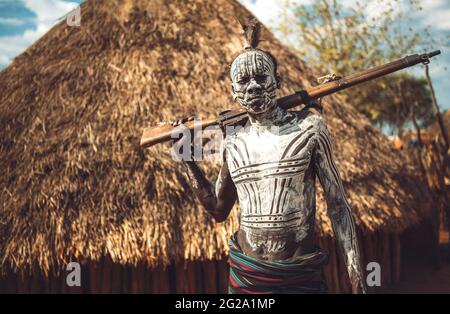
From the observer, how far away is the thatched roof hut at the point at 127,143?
161 inches

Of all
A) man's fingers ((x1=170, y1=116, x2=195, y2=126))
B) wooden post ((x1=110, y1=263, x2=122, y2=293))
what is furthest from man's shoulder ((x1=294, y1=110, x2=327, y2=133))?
wooden post ((x1=110, y1=263, x2=122, y2=293))

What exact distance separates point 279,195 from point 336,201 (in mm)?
244

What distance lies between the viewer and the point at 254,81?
6.01ft

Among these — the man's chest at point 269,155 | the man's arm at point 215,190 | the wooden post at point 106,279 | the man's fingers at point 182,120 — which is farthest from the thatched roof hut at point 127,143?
the man's chest at point 269,155

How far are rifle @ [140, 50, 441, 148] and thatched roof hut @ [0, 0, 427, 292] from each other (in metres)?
2.15

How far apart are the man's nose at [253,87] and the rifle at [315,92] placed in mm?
166

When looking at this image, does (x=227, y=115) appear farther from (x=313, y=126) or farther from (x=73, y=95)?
(x=73, y=95)

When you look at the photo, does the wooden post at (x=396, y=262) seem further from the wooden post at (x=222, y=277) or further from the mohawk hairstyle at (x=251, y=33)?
the mohawk hairstyle at (x=251, y=33)

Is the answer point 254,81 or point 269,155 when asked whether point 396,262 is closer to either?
point 269,155

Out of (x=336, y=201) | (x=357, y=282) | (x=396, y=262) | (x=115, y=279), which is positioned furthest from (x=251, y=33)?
(x=396, y=262)

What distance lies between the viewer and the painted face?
1.83 metres

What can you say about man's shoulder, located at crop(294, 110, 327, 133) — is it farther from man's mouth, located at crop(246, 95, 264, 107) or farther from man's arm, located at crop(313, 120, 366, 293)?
man's mouth, located at crop(246, 95, 264, 107)

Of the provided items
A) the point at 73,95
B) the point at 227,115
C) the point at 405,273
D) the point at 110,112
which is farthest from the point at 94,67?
the point at 405,273

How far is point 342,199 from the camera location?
71.4 inches
